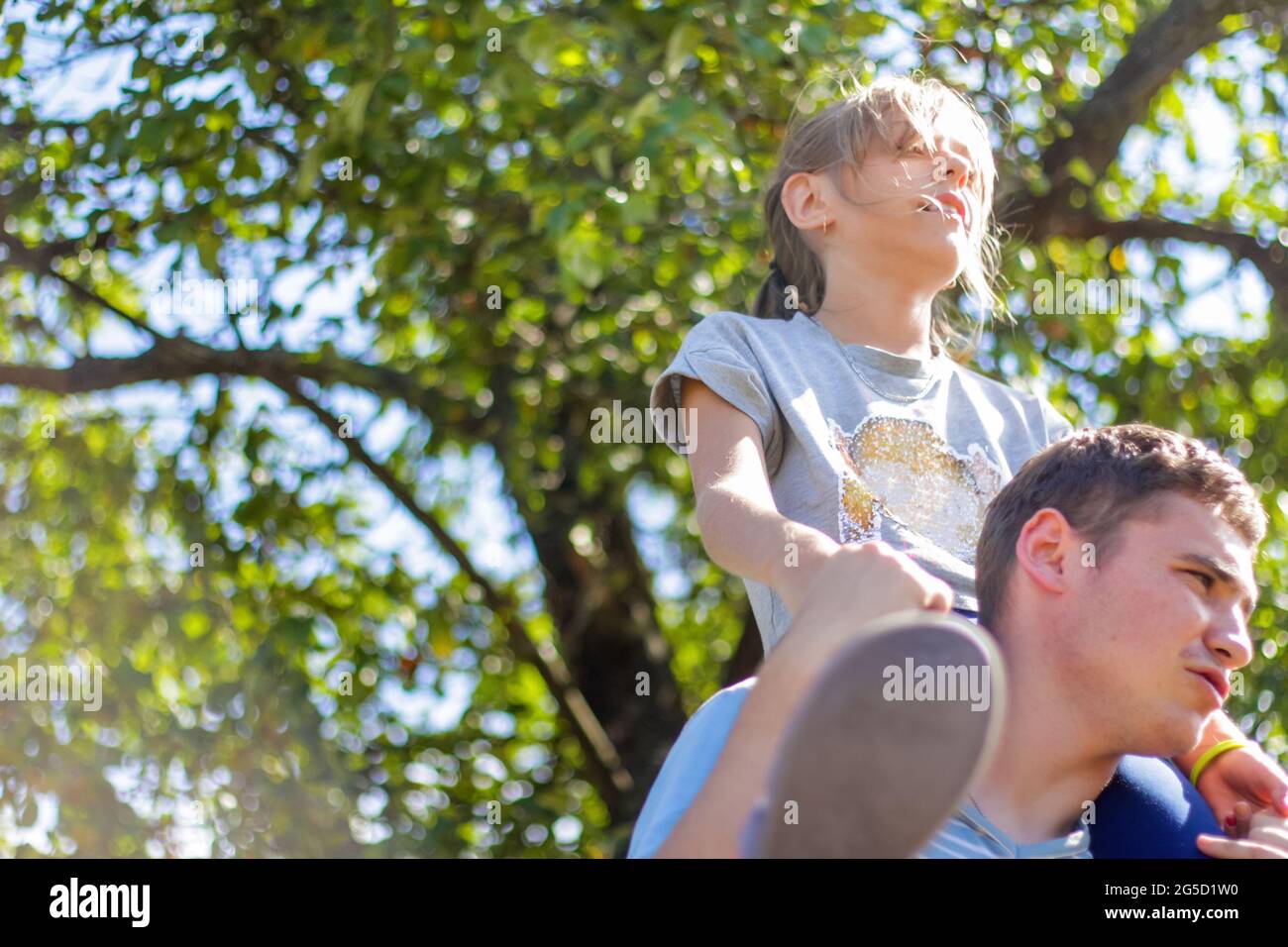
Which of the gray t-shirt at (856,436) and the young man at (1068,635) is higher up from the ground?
the gray t-shirt at (856,436)

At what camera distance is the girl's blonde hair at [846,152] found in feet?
6.92

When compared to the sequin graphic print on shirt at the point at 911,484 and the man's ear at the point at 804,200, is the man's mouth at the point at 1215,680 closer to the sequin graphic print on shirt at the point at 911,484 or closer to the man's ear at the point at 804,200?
the sequin graphic print on shirt at the point at 911,484

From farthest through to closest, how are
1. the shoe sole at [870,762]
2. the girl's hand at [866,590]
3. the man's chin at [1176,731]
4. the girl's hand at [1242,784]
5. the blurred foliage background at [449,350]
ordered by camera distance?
the blurred foliage background at [449,350]
the girl's hand at [1242,784]
the man's chin at [1176,731]
the girl's hand at [866,590]
the shoe sole at [870,762]

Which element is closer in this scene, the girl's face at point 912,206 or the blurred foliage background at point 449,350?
the girl's face at point 912,206

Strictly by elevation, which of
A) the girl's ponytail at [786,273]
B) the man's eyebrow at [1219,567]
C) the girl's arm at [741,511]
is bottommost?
the man's eyebrow at [1219,567]

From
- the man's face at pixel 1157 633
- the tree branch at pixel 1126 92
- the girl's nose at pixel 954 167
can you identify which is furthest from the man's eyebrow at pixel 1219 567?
the tree branch at pixel 1126 92

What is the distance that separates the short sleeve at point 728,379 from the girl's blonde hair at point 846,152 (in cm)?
34

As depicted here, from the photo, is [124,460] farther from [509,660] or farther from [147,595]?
[509,660]

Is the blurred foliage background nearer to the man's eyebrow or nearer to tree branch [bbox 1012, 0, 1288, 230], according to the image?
tree branch [bbox 1012, 0, 1288, 230]

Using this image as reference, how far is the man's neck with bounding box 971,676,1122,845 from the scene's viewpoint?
1.63 m

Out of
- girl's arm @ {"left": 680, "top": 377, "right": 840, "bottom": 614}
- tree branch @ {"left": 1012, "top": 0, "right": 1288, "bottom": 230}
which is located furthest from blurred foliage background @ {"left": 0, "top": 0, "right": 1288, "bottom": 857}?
girl's arm @ {"left": 680, "top": 377, "right": 840, "bottom": 614}

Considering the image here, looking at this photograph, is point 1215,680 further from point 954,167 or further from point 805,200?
point 805,200

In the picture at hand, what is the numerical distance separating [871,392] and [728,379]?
0.76ft
